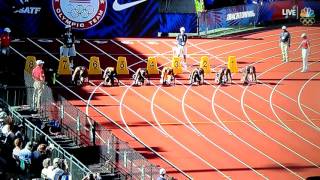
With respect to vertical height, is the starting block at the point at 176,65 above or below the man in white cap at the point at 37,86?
below

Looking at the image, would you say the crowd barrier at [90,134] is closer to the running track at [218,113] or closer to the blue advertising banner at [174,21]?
the running track at [218,113]

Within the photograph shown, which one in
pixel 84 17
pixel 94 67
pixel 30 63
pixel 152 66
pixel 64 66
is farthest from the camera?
pixel 84 17

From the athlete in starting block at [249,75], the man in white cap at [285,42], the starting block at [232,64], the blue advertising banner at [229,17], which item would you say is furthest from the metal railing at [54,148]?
the blue advertising banner at [229,17]

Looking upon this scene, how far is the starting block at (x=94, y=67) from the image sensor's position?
104 feet

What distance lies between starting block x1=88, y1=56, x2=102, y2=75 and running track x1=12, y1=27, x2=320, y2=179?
1086 mm

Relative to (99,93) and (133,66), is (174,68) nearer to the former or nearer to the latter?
(133,66)

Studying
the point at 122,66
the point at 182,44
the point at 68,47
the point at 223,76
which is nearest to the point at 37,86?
the point at 68,47

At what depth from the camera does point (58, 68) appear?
3123cm

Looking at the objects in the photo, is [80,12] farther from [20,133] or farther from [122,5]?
[20,133]

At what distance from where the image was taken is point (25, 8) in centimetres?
3688

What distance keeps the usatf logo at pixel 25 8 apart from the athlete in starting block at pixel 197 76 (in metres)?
9.45

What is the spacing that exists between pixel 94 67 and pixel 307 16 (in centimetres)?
1906

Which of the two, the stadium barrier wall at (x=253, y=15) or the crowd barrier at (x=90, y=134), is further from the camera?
the stadium barrier wall at (x=253, y=15)

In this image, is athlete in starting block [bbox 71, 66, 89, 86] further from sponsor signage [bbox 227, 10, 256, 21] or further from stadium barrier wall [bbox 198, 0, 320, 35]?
sponsor signage [bbox 227, 10, 256, 21]
